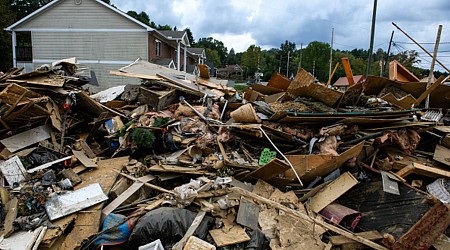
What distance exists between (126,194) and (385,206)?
347 centimetres

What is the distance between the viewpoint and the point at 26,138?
5.13m

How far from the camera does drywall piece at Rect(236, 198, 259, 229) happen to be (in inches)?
148

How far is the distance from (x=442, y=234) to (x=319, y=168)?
61.9 inches

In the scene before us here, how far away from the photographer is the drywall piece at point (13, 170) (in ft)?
14.0

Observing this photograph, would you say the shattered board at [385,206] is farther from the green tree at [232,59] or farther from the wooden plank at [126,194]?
the green tree at [232,59]

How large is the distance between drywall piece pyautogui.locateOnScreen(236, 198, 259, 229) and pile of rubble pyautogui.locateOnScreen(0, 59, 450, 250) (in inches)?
0.7

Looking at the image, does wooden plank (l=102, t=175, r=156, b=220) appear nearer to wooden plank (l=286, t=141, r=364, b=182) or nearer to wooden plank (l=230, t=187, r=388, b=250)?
wooden plank (l=230, t=187, r=388, b=250)

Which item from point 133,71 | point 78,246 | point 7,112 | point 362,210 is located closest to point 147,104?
point 133,71

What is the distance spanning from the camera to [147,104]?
675 cm

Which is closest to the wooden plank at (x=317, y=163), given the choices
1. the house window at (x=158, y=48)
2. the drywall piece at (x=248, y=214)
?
the drywall piece at (x=248, y=214)

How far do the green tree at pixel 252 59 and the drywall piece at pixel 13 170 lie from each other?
57.2 metres

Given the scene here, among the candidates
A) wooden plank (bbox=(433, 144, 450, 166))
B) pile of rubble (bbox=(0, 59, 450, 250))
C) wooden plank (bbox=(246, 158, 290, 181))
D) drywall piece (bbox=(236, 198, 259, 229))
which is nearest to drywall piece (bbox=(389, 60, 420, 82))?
pile of rubble (bbox=(0, 59, 450, 250))

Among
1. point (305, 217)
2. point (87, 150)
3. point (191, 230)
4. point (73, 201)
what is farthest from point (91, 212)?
point (305, 217)

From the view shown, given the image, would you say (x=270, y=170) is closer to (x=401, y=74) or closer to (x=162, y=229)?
(x=162, y=229)
